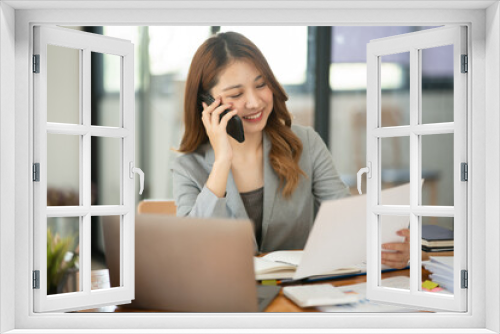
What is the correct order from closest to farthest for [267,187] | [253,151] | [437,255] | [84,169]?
[84,169]
[437,255]
[267,187]
[253,151]

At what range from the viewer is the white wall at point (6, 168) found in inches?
74.7

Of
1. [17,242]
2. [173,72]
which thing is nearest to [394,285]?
[17,242]

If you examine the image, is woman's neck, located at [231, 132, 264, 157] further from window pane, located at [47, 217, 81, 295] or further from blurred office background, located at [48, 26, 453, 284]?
window pane, located at [47, 217, 81, 295]

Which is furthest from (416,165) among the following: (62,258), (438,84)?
(62,258)

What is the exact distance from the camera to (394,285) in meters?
2.11

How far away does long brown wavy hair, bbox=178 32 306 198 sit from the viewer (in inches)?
113

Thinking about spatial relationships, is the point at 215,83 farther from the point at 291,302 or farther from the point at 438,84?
the point at 291,302

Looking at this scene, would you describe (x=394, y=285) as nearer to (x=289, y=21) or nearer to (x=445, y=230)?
(x=445, y=230)

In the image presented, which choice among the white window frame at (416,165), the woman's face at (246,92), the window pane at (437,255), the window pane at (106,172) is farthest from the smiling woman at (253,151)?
the white window frame at (416,165)

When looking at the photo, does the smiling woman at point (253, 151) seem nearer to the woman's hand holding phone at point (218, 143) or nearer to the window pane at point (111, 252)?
the woman's hand holding phone at point (218, 143)

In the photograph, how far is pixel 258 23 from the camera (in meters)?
2.00

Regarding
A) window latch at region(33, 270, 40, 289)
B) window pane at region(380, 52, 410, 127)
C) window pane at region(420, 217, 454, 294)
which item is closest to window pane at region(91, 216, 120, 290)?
window latch at region(33, 270, 40, 289)

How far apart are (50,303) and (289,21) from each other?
1544mm

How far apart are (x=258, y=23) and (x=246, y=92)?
89 cm
